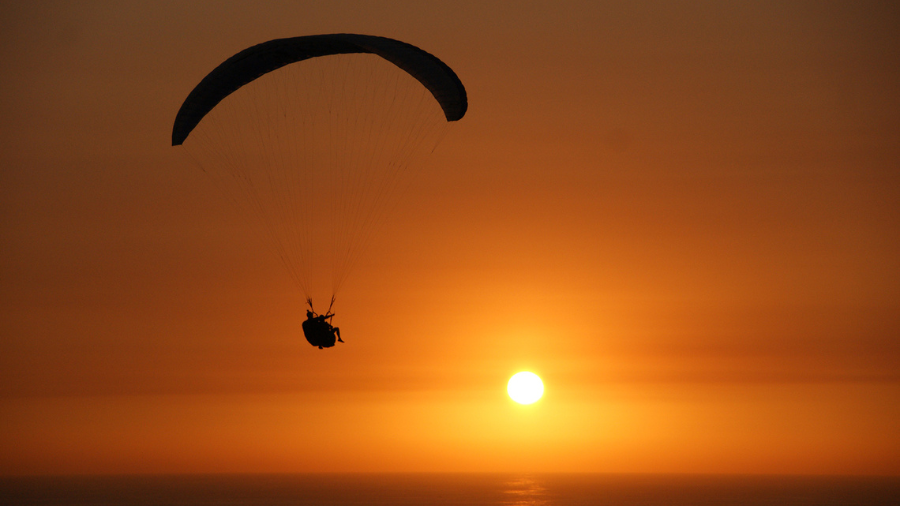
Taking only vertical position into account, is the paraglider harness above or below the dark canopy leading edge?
below

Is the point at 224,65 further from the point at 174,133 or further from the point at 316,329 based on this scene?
the point at 316,329

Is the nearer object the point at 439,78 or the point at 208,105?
the point at 439,78

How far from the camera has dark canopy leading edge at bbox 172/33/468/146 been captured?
23594 mm

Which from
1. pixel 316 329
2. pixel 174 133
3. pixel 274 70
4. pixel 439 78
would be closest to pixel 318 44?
pixel 274 70

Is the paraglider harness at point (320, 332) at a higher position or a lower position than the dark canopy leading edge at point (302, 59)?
lower

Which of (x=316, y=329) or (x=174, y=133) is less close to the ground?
(x=174, y=133)

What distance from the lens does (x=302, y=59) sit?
2509 centimetres

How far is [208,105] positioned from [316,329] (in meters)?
7.68

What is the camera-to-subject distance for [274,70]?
82.1 feet

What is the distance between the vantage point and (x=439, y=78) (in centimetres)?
2395

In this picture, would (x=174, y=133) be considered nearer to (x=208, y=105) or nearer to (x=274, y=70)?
(x=208, y=105)

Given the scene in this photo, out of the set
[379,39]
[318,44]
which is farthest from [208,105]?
[379,39]

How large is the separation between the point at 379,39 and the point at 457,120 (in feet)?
11.3

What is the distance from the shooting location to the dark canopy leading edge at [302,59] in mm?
23594
